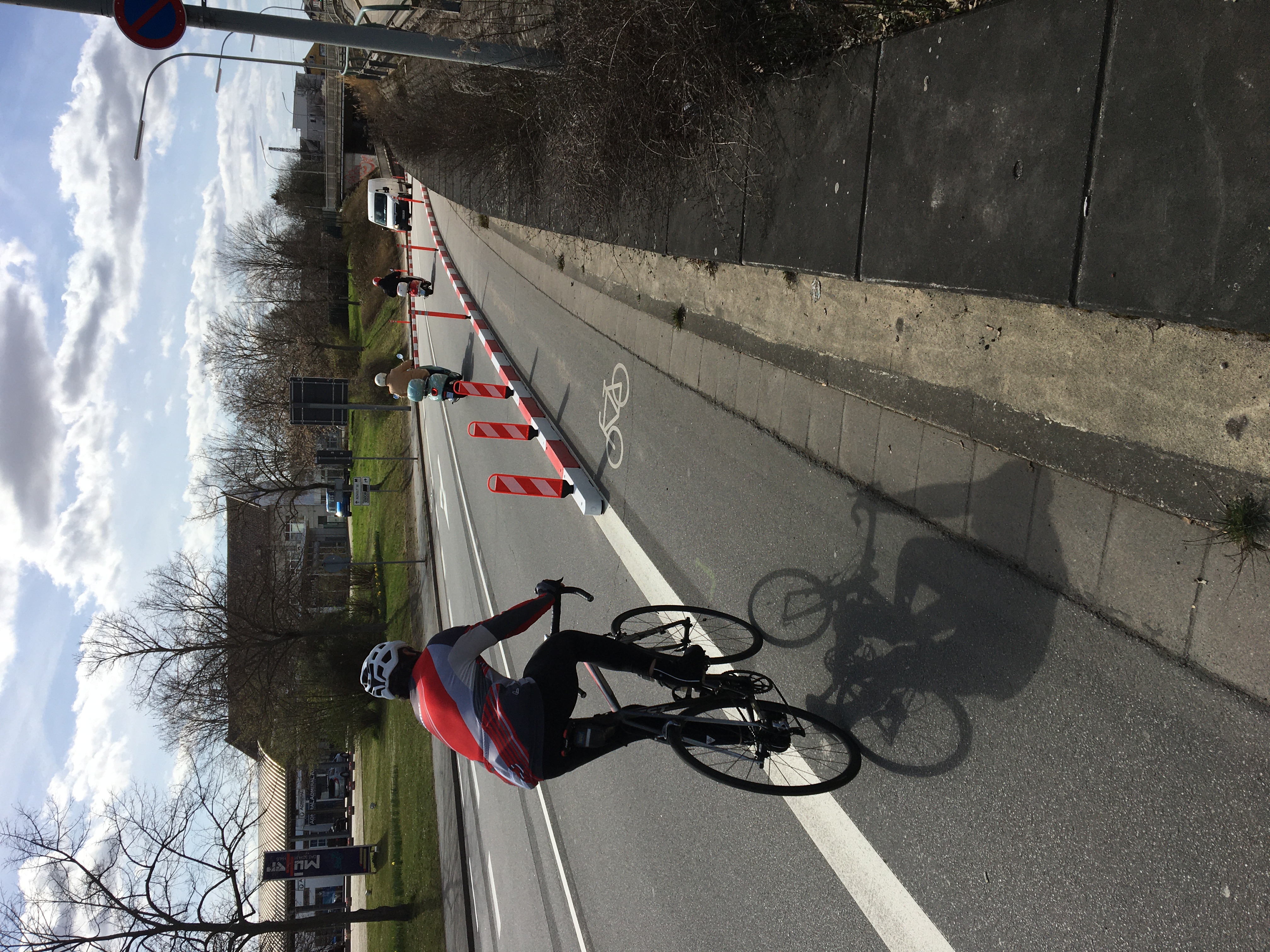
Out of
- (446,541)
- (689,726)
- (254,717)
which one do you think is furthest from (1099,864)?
(254,717)

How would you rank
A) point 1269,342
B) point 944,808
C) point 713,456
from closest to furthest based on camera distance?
1. point 1269,342
2. point 944,808
3. point 713,456

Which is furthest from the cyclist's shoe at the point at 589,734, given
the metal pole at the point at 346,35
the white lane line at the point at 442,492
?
the white lane line at the point at 442,492

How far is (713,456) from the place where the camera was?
7.79m

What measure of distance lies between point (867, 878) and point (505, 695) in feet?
9.73

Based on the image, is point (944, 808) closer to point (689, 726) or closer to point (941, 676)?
point (941, 676)

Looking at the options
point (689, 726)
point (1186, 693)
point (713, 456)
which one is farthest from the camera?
point (713, 456)

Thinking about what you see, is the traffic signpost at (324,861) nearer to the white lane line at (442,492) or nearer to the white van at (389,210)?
the white lane line at (442,492)

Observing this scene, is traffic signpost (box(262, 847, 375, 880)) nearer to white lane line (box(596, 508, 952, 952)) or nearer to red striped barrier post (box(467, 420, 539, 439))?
red striped barrier post (box(467, 420, 539, 439))

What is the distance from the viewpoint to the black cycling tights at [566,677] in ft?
18.3

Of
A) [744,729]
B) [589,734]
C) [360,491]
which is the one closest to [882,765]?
[744,729]

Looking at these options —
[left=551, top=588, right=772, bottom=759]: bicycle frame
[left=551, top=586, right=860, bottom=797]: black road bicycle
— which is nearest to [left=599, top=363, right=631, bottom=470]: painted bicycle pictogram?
[left=551, top=586, right=860, bottom=797]: black road bicycle

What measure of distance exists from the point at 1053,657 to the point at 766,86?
15.6ft

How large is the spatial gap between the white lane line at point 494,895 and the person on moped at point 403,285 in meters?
16.3

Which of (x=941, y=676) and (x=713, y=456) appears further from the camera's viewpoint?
(x=713, y=456)
